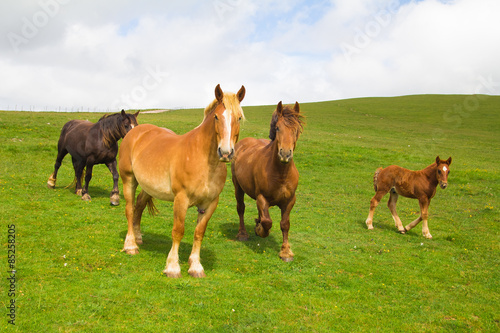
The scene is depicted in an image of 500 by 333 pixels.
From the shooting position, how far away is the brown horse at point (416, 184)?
454 inches

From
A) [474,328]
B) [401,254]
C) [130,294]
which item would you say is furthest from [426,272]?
[130,294]

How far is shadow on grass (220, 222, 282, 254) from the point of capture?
9086mm

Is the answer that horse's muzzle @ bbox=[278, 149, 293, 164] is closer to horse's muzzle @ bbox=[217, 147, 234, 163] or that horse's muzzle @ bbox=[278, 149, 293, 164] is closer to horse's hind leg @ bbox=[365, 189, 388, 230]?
horse's muzzle @ bbox=[217, 147, 234, 163]

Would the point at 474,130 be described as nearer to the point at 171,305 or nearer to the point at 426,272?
the point at 426,272

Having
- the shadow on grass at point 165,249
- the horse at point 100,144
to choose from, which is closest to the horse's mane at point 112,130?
the horse at point 100,144

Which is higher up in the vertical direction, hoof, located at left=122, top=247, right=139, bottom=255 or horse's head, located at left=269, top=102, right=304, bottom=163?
horse's head, located at left=269, top=102, right=304, bottom=163

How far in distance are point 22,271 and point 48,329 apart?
2.04 m

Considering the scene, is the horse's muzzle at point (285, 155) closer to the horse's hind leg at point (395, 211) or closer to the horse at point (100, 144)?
the horse's hind leg at point (395, 211)

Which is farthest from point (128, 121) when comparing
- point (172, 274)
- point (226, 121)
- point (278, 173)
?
point (226, 121)

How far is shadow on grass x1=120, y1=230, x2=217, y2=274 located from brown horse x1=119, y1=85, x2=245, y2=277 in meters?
0.85

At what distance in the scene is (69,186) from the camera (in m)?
14.0

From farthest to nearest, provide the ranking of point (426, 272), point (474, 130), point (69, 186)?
point (474, 130) < point (69, 186) < point (426, 272)

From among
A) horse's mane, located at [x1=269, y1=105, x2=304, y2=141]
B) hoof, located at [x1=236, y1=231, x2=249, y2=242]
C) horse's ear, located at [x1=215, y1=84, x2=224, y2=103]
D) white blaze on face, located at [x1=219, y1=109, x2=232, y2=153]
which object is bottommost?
hoof, located at [x1=236, y1=231, x2=249, y2=242]

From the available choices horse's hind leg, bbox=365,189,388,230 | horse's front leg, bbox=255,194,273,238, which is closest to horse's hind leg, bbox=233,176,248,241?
horse's front leg, bbox=255,194,273,238
